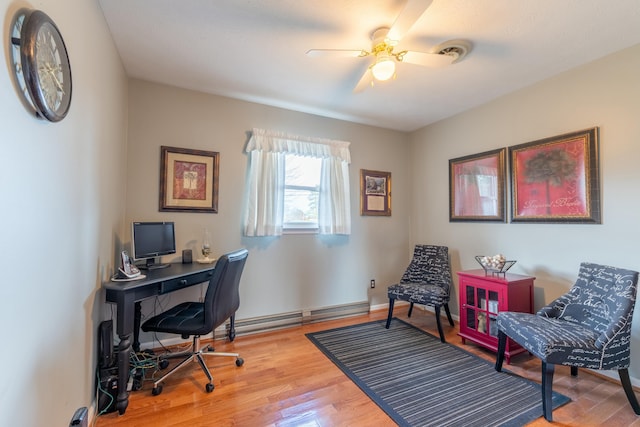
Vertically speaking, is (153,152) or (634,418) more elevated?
(153,152)

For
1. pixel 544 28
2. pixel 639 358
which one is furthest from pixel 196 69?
pixel 639 358

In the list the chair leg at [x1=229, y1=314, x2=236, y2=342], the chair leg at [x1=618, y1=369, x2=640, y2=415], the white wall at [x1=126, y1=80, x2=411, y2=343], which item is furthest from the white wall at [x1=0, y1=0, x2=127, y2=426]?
the chair leg at [x1=618, y1=369, x2=640, y2=415]

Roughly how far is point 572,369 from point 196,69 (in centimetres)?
394

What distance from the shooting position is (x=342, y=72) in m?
2.41

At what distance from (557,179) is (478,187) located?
724 millimetres

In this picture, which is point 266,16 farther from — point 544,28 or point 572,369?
point 572,369

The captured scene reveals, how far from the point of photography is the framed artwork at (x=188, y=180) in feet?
8.64

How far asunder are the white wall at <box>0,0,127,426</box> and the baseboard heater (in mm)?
1313

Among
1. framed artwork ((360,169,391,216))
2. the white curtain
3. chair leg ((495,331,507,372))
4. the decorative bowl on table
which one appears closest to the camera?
chair leg ((495,331,507,372))

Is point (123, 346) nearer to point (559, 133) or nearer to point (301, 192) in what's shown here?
point (301, 192)

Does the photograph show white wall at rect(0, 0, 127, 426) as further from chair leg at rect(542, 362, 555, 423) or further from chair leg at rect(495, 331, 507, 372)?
chair leg at rect(495, 331, 507, 372)

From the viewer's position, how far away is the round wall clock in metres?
0.90

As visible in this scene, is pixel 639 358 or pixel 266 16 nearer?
→ pixel 266 16

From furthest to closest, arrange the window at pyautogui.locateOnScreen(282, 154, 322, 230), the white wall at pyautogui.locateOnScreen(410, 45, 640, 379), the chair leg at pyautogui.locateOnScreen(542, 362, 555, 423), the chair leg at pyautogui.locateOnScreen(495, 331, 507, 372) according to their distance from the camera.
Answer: the window at pyautogui.locateOnScreen(282, 154, 322, 230) < the chair leg at pyautogui.locateOnScreen(495, 331, 507, 372) < the white wall at pyautogui.locateOnScreen(410, 45, 640, 379) < the chair leg at pyautogui.locateOnScreen(542, 362, 555, 423)
